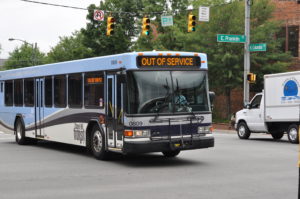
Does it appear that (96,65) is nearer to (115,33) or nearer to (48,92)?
(48,92)

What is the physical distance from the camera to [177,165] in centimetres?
1303

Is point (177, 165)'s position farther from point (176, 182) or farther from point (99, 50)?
point (99, 50)

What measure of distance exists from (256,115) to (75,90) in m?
9.76

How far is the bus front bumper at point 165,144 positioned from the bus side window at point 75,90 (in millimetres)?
3281

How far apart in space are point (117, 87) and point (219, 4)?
20.3 m

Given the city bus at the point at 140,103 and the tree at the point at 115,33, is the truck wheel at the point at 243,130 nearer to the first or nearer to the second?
the city bus at the point at 140,103

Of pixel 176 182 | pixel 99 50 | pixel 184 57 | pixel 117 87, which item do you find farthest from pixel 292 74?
pixel 99 50

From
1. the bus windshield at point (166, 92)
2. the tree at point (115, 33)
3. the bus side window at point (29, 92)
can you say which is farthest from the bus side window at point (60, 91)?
the tree at point (115, 33)

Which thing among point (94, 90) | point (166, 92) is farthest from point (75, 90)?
point (166, 92)

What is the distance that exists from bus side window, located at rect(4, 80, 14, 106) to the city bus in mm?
5048

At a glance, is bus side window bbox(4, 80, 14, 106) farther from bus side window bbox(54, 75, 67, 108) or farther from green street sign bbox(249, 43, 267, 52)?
green street sign bbox(249, 43, 267, 52)

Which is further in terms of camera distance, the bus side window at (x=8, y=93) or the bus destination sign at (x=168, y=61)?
the bus side window at (x=8, y=93)

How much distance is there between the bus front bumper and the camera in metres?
12.3

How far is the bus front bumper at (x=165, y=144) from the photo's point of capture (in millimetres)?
12258
